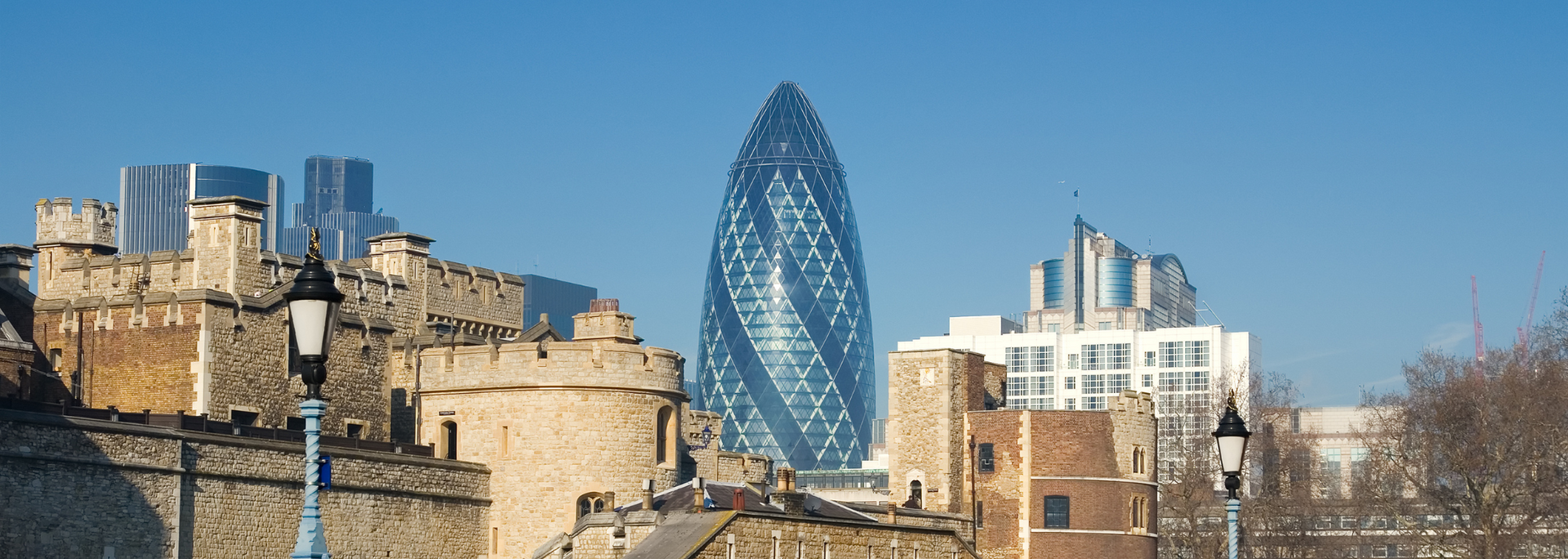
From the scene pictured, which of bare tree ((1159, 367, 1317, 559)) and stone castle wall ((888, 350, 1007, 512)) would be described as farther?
bare tree ((1159, 367, 1317, 559))

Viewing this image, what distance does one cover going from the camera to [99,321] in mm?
57844

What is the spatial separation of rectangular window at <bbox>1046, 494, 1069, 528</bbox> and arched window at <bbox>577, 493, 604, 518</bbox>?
24272mm

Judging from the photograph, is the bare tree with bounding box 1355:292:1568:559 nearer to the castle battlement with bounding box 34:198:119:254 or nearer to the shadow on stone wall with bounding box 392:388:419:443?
the shadow on stone wall with bounding box 392:388:419:443

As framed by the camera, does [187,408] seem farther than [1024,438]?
No

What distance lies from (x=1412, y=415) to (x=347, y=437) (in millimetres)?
43310

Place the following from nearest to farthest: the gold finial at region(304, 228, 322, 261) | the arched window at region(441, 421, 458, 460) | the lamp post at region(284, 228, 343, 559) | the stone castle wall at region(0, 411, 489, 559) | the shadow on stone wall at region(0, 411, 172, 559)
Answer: the lamp post at region(284, 228, 343, 559) → the gold finial at region(304, 228, 322, 261) → the shadow on stone wall at region(0, 411, 172, 559) → the stone castle wall at region(0, 411, 489, 559) → the arched window at region(441, 421, 458, 460)

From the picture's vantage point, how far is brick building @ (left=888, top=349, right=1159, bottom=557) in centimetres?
7488

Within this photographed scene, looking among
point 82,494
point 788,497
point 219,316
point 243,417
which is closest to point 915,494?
point 788,497

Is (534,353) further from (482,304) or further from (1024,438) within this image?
(1024,438)

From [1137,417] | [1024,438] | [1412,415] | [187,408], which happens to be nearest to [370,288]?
[187,408]

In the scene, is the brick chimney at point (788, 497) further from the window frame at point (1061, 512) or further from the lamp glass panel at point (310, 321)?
the lamp glass panel at point (310, 321)

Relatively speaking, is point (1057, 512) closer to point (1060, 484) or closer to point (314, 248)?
point (1060, 484)

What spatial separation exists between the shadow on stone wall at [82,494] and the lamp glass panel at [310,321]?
2630 centimetres

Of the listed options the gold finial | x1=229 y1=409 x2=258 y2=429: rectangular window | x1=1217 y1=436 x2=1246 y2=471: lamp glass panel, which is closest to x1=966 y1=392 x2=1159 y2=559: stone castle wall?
x1=229 y1=409 x2=258 y2=429: rectangular window
